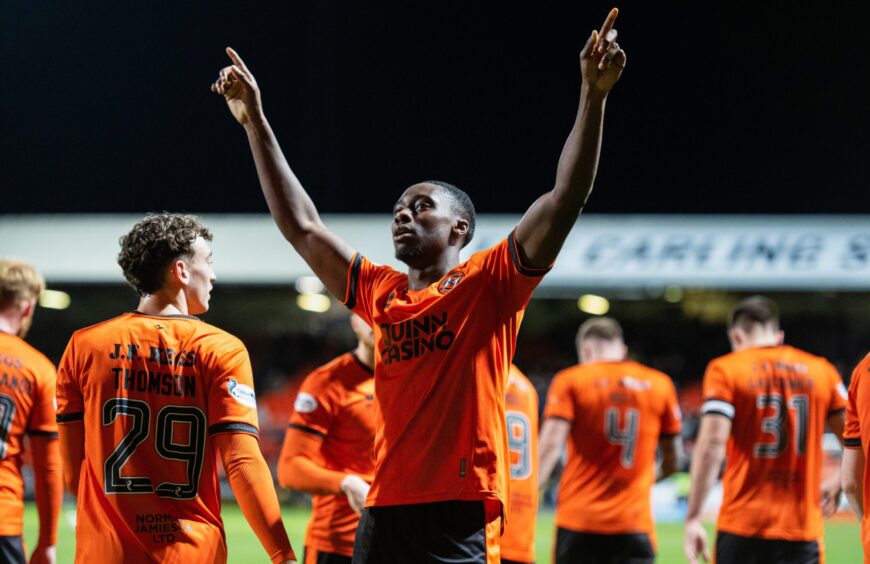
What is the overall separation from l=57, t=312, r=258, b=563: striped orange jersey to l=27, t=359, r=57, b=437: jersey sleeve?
1463 millimetres

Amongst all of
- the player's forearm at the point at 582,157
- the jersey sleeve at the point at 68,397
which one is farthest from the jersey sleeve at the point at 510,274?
the jersey sleeve at the point at 68,397

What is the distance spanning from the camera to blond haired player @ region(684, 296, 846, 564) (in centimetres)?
604

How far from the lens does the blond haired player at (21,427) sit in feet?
15.0

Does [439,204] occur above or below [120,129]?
below

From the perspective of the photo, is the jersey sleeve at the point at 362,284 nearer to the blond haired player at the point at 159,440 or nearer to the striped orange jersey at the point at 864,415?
the blond haired player at the point at 159,440

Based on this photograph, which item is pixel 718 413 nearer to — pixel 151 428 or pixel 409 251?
pixel 409 251

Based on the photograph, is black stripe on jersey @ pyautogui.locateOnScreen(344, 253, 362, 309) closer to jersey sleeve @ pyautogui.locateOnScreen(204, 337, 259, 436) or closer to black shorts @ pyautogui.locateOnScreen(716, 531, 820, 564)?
jersey sleeve @ pyautogui.locateOnScreen(204, 337, 259, 436)

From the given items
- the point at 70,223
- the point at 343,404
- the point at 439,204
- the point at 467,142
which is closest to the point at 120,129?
the point at 70,223

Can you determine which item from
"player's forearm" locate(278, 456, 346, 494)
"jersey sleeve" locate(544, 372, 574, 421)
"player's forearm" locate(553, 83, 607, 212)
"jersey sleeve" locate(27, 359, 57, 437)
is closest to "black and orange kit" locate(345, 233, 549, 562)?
"player's forearm" locate(553, 83, 607, 212)

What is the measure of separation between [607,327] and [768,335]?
1552mm

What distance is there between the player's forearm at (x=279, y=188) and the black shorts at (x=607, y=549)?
14.0ft

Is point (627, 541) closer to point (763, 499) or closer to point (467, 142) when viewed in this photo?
point (763, 499)

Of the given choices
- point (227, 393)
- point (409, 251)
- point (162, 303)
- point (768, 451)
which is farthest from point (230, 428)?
point (768, 451)

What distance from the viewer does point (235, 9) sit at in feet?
63.0
